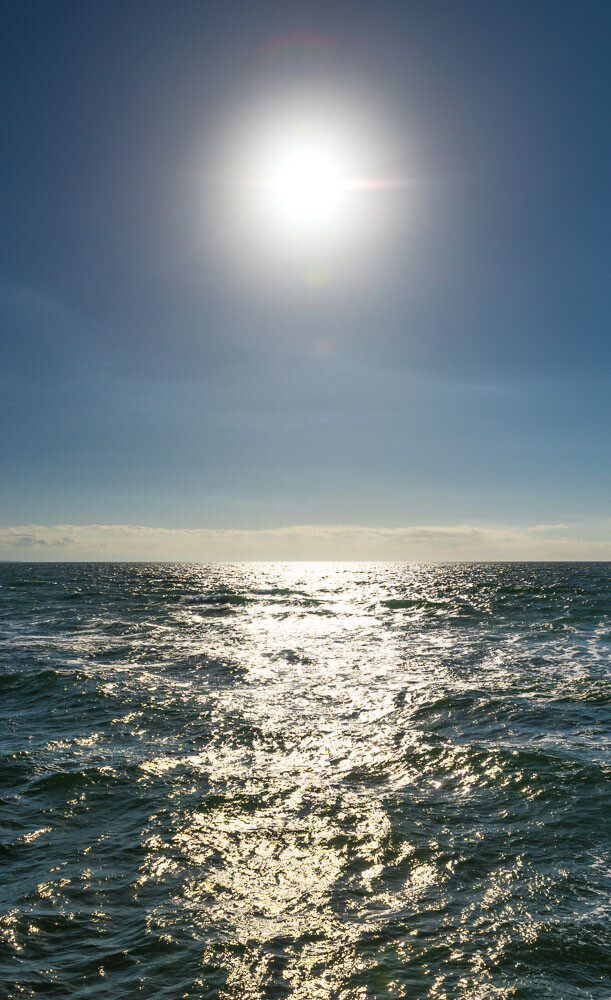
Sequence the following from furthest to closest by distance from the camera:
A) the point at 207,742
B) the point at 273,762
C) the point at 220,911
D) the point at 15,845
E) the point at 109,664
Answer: the point at 109,664 < the point at 207,742 < the point at 273,762 < the point at 15,845 < the point at 220,911

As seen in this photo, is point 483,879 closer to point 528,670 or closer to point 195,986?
point 195,986

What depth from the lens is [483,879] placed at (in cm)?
805

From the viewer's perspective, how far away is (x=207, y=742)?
14.2m

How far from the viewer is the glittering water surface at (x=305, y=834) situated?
6.36 metres

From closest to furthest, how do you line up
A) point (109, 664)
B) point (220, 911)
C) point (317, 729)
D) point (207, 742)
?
point (220, 911) → point (207, 742) → point (317, 729) → point (109, 664)

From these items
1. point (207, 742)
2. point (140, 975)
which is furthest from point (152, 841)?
point (207, 742)

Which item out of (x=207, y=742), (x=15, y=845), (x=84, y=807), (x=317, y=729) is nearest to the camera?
(x=15, y=845)

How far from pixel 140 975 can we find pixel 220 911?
4.41 ft

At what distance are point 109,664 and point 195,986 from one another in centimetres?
2024

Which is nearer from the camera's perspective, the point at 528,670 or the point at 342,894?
the point at 342,894

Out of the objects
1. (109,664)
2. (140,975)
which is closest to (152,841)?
(140,975)

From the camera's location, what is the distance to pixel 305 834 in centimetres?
934

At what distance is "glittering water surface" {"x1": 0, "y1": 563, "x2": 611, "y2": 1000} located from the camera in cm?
636

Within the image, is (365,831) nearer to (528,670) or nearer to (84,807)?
(84,807)
